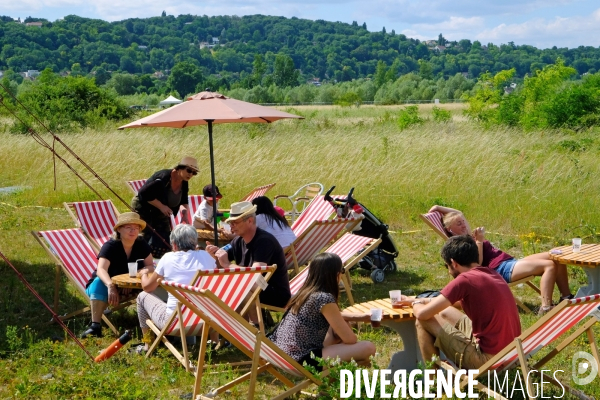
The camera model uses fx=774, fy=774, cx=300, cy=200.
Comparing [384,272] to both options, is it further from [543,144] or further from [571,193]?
[543,144]

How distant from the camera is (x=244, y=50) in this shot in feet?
518

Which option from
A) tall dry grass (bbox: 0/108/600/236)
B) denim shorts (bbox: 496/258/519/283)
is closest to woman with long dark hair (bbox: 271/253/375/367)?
denim shorts (bbox: 496/258/519/283)

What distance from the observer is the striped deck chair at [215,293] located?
14.9ft

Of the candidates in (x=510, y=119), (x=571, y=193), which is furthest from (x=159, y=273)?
(x=510, y=119)

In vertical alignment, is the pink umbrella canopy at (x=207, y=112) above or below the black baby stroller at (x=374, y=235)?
above

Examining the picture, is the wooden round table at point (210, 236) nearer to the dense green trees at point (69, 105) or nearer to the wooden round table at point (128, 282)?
the wooden round table at point (128, 282)

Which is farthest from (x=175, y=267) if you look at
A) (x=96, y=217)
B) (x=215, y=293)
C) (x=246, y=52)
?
(x=246, y=52)

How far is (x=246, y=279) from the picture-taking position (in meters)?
4.70

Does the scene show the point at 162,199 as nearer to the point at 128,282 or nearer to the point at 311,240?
the point at 311,240

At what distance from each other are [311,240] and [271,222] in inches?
16.4

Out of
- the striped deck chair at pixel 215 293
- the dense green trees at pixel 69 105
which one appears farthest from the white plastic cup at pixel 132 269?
the dense green trees at pixel 69 105

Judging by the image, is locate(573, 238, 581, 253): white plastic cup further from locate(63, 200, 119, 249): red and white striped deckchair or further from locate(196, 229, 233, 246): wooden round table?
locate(63, 200, 119, 249): red and white striped deckchair

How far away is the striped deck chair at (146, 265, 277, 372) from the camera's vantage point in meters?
4.55

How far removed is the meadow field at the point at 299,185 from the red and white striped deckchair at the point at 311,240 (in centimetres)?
56
